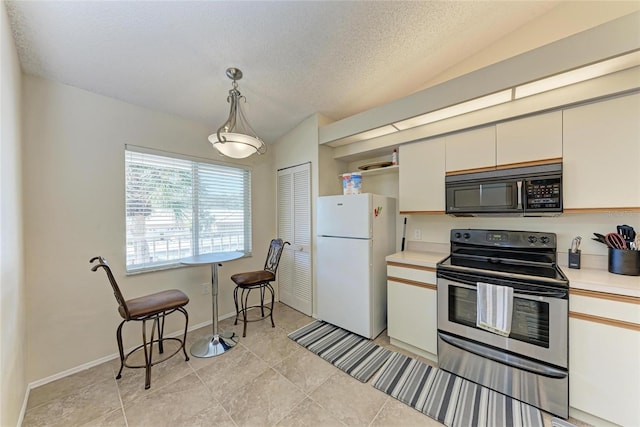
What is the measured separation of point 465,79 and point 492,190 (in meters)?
0.95

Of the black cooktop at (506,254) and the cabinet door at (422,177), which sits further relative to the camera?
the cabinet door at (422,177)

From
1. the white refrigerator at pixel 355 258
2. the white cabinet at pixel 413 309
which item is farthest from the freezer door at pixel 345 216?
the white cabinet at pixel 413 309

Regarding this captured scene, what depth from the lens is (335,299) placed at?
2.77 metres

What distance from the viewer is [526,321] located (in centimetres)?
168

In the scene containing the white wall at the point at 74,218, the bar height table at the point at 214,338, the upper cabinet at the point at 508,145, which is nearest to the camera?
the upper cabinet at the point at 508,145

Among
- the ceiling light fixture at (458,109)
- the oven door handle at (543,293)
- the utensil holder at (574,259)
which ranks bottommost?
the oven door handle at (543,293)

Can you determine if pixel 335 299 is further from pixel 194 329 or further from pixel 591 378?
pixel 591 378

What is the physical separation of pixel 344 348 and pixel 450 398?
967 mm

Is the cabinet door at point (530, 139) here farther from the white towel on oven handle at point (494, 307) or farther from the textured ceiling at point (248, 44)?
the white towel on oven handle at point (494, 307)

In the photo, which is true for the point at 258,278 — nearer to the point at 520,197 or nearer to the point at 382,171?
the point at 382,171

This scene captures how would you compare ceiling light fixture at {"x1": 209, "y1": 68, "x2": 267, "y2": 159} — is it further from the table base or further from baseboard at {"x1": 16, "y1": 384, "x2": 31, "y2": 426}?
baseboard at {"x1": 16, "y1": 384, "x2": 31, "y2": 426}

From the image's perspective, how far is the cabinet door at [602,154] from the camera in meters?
1.55

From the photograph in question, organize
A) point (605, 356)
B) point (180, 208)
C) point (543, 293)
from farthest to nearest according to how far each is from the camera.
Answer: point (180, 208)
point (543, 293)
point (605, 356)

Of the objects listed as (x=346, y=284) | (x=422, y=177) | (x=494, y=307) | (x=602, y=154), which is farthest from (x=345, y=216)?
(x=602, y=154)
